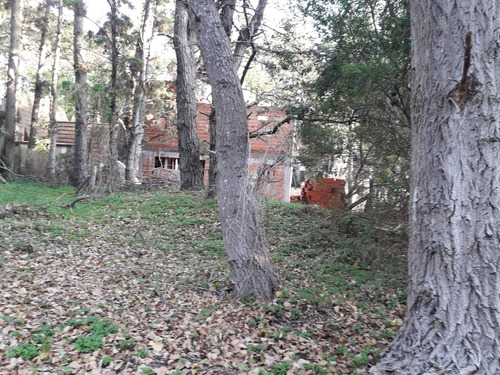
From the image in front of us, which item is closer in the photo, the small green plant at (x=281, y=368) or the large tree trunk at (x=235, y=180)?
the small green plant at (x=281, y=368)

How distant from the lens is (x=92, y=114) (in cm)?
1870

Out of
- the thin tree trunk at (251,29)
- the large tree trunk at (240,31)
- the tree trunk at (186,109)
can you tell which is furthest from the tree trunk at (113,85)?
the thin tree trunk at (251,29)

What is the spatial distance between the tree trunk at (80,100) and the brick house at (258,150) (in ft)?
9.96

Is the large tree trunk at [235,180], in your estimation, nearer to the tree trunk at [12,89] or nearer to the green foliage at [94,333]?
the green foliage at [94,333]

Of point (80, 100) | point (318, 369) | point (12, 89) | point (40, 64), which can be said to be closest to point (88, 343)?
point (318, 369)

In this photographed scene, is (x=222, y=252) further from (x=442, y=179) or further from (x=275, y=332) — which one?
(x=442, y=179)

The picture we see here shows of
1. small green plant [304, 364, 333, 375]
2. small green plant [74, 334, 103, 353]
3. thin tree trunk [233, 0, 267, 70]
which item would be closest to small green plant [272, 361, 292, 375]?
small green plant [304, 364, 333, 375]

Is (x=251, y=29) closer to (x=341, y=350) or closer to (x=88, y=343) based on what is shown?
(x=341, y=350)

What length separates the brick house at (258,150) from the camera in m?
6.39

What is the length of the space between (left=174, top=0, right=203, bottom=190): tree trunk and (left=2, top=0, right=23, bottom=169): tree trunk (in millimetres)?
10052

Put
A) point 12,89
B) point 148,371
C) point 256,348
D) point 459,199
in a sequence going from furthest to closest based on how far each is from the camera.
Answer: point 12,89 < point 256,348 < point 148,371 < point 459,199

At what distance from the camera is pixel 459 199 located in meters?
3.36

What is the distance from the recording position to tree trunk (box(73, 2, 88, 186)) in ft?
57.8

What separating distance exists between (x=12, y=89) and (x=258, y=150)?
16.9 m
